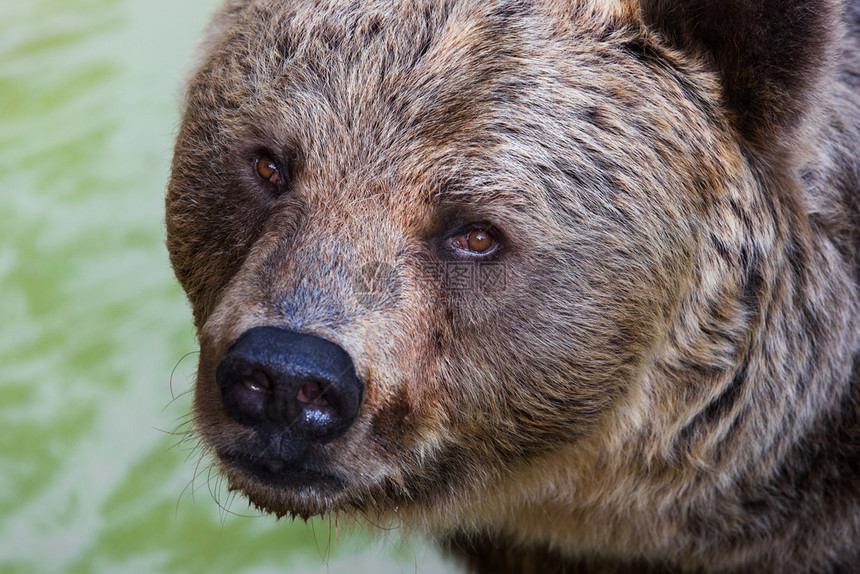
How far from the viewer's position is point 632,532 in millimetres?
4266

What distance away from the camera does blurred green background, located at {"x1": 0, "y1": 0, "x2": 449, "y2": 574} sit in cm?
626

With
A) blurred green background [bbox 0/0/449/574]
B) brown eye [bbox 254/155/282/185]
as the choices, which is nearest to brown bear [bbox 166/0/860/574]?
brown eye [bbox 254/155/282/185]

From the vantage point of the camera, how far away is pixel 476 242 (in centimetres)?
338

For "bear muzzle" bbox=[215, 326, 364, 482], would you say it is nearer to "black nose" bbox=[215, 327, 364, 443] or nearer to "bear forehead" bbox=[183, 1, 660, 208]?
"black nose" bbox=[215, 327, 364, 443]

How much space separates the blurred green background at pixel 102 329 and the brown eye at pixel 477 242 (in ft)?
5.39

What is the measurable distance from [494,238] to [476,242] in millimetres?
61

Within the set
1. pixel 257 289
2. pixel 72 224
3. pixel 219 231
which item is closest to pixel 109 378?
pixel 72 224

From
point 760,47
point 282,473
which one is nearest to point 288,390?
point 282,473

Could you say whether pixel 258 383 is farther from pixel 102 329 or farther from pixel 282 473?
pixel 102 329

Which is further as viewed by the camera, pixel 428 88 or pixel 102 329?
pixel 102 329

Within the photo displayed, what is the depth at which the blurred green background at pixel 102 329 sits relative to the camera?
6.26 metres

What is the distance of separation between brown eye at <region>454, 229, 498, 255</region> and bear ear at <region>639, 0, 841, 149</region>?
0.91 m

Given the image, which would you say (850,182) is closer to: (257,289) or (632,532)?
(632,532)

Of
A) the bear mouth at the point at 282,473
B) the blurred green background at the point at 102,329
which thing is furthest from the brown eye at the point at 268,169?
the blurred green background at the point at 102,329
